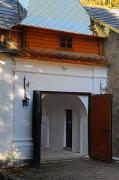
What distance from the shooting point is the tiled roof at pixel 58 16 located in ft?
53.2

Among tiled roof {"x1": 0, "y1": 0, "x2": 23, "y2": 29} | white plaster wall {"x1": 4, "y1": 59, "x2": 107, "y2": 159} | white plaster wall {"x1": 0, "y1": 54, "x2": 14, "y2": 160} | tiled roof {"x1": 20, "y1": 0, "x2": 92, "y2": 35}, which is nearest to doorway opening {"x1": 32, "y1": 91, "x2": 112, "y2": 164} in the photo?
white plaster wall {"x1": 4, "y1": 59, "x2": 107, "y2": 159}

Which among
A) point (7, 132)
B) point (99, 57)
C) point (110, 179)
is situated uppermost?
point (99, 57)

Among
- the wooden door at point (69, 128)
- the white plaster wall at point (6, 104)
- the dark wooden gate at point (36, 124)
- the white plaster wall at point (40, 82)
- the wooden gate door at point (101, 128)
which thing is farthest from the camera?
the wooden door at point (69, 128)

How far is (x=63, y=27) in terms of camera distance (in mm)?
16703

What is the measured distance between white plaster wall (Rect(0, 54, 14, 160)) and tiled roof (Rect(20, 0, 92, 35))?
1.75 metres

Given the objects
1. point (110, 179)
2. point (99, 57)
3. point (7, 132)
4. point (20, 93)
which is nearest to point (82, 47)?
point (99, 57)

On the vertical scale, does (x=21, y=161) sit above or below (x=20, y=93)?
below

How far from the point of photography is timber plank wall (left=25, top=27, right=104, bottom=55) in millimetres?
15930

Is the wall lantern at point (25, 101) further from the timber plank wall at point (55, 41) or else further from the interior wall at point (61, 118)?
the interior wall at point (61, 118)

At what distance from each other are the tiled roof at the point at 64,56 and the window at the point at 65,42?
0.32 meters

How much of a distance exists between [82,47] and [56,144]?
5429 mm

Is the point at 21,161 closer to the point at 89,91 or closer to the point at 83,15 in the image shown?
the point at 89,91

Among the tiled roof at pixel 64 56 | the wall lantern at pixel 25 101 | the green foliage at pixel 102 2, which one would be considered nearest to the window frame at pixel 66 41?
the tiled roof at pixel 64 56

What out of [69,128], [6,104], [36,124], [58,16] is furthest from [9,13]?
[69,128]
